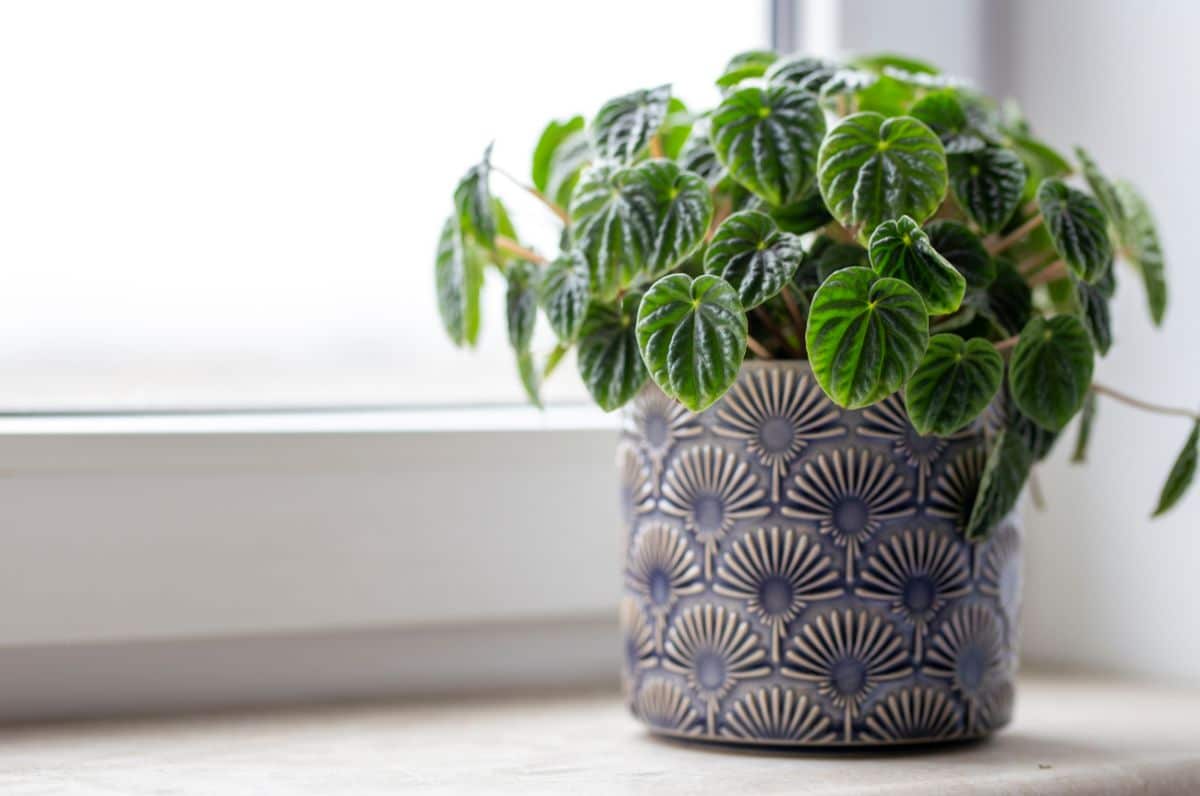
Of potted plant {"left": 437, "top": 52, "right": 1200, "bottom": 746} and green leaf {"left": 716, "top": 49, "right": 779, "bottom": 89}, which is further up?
green leaf {"left": 716, "top": 49, "right": 779, "bottom": 89}

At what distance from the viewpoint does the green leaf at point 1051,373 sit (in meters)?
0.69

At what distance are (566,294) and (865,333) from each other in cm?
19

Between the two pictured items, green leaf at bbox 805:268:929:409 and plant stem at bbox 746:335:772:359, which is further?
plant stem at bbox 746:335:772:359

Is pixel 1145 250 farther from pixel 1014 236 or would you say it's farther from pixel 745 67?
pixel 745 67

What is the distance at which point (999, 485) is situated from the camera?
0.73 m

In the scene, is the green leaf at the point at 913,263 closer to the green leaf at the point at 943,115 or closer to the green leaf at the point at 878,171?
the green leaf at the point at 878,171

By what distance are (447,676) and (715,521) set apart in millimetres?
342

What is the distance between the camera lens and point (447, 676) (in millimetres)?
993

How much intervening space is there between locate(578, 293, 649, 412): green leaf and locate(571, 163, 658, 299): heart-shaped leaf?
2 cm

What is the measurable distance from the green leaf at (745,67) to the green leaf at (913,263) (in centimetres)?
18

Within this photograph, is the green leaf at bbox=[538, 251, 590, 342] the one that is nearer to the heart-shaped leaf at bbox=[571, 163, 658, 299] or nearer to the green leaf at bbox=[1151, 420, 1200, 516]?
the heart-shaped leaf at bbox=[571, 163, 658, 299]

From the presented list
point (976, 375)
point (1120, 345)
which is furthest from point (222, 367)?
point (1120, 345)

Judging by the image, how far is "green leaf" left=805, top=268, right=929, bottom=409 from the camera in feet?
1.99

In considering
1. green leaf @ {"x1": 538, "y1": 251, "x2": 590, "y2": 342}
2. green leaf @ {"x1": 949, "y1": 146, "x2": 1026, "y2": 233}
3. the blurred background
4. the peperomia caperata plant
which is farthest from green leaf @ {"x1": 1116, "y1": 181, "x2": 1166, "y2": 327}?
green leaf @ {"x1": 538, "y1": 251, "x2": 590, "y2": 342}
